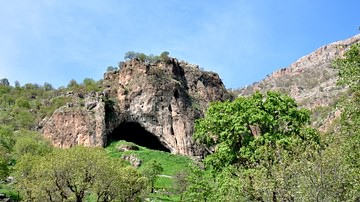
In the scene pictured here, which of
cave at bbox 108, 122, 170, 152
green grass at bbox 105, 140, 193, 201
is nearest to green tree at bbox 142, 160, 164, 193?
green grass at bbox 105, 140, 193, 201

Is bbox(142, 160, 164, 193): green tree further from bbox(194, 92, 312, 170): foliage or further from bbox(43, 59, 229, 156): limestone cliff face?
bbox(194, 92, 312, 170): foliage

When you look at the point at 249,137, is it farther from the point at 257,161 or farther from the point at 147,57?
the point at 147,57

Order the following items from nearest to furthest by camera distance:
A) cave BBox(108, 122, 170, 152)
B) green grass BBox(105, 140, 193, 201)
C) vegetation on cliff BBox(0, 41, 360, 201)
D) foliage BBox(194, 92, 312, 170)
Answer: vegetation on cliff BBox(0, 41, 360, 201) < foliage BBox(194, 92, 312, 170) < green grass BBox(105, 140, 193, 201) < cave BBox(108, 122, 170, 152)

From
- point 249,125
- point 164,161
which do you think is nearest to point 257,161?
point 249,125

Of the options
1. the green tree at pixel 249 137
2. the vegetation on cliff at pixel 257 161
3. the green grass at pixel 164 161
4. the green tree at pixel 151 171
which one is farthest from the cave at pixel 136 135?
the green tree at pixel 249 137

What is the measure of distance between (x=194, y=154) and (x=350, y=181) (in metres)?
93.2

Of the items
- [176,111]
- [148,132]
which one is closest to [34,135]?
[148,132]

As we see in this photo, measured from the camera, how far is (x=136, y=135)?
4847 inches

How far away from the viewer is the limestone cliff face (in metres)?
109

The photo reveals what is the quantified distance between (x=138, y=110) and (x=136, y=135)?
30.0 feet

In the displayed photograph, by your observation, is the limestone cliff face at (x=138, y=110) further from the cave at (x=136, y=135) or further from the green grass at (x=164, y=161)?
the green grass at (x=164, y=161)

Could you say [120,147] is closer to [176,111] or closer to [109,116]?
[109,116]

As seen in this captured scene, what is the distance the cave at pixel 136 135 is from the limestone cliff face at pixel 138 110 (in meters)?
1.78

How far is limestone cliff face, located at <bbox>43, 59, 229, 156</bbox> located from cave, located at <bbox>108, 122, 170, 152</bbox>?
5.83ft
